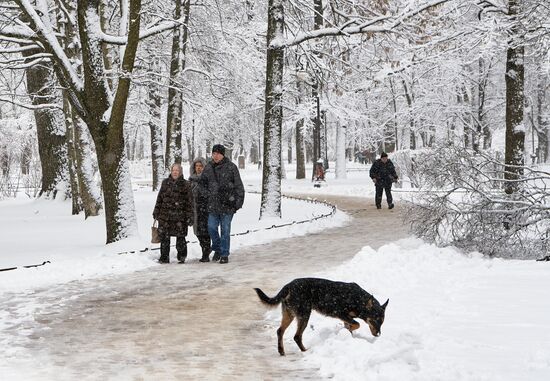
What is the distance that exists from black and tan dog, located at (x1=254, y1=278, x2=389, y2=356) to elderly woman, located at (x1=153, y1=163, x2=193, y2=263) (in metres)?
5.38

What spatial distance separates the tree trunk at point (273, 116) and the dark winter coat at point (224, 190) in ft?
18.1

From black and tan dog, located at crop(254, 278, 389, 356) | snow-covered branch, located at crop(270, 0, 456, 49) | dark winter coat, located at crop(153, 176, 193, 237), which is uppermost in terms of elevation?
snow-covered branch, located at crop(270, 0, 456, 49)

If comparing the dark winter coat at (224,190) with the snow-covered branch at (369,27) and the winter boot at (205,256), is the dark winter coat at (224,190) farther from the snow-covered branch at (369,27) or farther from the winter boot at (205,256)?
the snow-covered branch at (369,27)

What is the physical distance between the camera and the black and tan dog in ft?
19.6

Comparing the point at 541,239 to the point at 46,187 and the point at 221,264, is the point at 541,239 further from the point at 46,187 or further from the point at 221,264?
the point at 46,187

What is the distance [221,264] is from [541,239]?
18.2 feet

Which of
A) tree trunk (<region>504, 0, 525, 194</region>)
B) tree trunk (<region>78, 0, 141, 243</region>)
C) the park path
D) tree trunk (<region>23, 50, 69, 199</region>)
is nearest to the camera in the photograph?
the park path

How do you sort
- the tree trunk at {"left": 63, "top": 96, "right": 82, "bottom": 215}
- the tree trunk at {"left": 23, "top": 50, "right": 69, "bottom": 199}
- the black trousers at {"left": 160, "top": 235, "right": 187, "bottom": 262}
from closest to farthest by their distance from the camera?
the black trousers at {"left": 160, "top": 235, "right": 187, "bottom": 262} < the tree trunk at {"left": 63, "top": 96, "right": 82, "bottom": 215} < the tree trunk at {"left": 23, "top": 50, "right": 69, "bottom": 199}

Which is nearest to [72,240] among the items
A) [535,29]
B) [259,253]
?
[259,253]

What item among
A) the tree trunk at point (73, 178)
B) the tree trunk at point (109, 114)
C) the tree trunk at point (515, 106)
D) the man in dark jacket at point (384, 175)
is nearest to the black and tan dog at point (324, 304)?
the tree trunk at point (109, 114)

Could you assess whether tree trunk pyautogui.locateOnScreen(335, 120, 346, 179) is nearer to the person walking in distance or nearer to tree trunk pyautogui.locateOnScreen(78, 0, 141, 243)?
tree trunk pyautogui.locateOnScreen(78, 0, 141, 243)

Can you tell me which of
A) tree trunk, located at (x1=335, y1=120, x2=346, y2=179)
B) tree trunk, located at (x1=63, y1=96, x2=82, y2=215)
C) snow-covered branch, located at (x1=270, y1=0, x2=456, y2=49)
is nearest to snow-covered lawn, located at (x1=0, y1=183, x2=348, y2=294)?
tree trunk, located at (x1=63, y1=96, x2=82, y2=215)

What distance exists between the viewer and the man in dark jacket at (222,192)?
1128cm

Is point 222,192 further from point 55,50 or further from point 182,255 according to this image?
point 55,50
